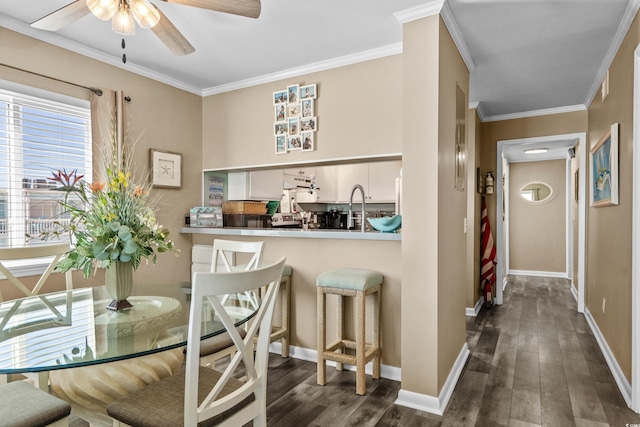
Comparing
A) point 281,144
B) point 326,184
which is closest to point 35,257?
point 281,144

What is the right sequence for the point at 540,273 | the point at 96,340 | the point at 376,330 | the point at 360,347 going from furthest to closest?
the point at 540,273
the point at 376,330
the point at 360,347
the point at 96,340

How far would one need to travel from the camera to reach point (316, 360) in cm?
317

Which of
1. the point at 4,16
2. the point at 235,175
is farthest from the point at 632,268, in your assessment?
the point at 4,16

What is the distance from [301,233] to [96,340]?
174cm

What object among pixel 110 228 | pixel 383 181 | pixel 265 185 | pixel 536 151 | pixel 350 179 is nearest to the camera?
pixel 110 228

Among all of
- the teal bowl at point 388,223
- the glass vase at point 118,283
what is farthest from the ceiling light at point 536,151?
the glass vase at point 118,283

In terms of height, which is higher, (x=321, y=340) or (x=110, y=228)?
(x=110, y=228)

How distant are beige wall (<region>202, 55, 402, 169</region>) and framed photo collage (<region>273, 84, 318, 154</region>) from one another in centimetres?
5

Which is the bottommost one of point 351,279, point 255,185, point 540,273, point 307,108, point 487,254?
point 540,273

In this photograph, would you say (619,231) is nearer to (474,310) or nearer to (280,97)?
(474,310)

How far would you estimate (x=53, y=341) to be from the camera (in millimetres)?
1505

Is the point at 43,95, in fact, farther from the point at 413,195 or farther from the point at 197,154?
the point at 413,195

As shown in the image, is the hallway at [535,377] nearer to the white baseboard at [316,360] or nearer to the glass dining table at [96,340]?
the white baseboard at [316,360]

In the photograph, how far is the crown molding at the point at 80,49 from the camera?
2.59 m
